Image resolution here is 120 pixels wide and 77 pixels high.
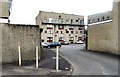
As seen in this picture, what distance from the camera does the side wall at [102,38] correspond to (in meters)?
33.1

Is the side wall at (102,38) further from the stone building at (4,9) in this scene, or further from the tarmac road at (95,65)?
the stone building at (4,9)

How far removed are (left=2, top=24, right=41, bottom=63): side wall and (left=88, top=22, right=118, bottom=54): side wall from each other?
1279 centimetres

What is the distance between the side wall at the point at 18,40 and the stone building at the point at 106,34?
12.5 m

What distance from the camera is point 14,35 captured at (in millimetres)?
22672

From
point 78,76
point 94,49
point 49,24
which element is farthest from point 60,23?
point 78,76

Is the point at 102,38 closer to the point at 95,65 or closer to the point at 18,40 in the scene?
the point at 95,65

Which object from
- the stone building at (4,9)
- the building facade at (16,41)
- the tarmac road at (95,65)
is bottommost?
the tarmac road at (95,65)

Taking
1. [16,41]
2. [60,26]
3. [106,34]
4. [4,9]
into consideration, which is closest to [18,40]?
[16,41]

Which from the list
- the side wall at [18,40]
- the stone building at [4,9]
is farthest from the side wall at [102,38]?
the stone building at [4,9]

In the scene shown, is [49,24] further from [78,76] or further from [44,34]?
[78,76]

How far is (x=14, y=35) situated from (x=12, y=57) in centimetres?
220

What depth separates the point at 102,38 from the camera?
36312 millimetres

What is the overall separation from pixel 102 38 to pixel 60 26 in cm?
4256

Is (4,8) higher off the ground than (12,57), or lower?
higher
